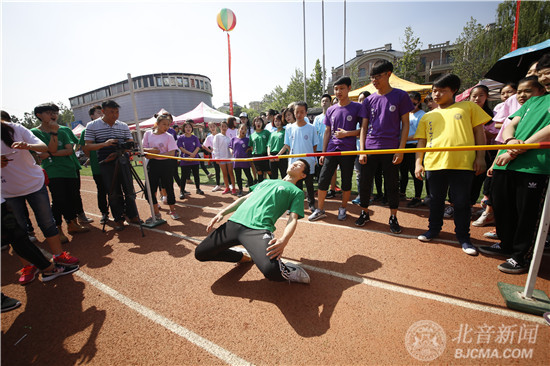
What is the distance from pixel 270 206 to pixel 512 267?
3044 mm

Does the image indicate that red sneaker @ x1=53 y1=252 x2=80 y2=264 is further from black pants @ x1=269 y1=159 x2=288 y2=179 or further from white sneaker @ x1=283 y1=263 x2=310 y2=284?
black pants @ x1=269 y1=159 x2=288 y2=179

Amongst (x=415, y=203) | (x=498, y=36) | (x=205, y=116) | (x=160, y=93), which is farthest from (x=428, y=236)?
(x=160, y=93)

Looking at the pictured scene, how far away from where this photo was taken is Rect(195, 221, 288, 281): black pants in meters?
2.36

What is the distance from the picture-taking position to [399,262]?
3.07 m

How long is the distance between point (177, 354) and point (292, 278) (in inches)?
51.1

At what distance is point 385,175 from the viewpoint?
3.80 m

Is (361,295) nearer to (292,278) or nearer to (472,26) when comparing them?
(292,278)

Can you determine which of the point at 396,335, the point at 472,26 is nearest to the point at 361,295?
the point at 396,335

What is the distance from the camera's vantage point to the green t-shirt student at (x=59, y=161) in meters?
3.97

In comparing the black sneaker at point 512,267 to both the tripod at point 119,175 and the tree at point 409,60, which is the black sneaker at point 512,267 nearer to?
the tripod at point 119,175

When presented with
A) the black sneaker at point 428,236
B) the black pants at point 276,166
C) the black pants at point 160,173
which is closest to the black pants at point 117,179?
the black pants at point 160,173

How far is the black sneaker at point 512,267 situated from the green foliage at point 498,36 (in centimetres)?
2415

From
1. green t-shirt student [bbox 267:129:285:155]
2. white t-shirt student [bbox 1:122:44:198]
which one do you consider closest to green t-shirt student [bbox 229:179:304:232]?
white t-shirt student [bbox 1:122:44:198]

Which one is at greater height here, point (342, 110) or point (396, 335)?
point (342, 110)
